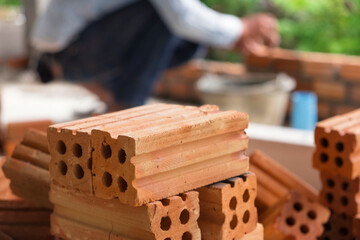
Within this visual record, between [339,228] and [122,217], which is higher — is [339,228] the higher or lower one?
the lower one

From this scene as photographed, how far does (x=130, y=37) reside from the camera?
462 cm

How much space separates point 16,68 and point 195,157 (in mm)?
6383

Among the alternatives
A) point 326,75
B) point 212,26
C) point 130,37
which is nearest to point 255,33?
point 212,26

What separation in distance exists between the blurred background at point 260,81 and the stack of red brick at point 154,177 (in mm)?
1418

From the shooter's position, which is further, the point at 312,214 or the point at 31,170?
the point at 312,214

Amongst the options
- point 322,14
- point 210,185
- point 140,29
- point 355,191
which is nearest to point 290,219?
point 355,191

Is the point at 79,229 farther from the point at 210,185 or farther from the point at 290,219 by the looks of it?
the point at 290,219

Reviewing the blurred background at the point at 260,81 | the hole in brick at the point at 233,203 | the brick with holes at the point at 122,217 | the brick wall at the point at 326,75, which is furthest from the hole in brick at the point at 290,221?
the brick wall at the point at 326,75

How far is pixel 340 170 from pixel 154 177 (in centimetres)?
77

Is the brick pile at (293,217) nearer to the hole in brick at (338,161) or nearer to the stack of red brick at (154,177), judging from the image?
the hole in brick at (338,161)

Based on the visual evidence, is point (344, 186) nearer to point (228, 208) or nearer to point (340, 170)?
point (340, 170)

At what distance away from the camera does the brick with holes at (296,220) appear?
1.93 metres

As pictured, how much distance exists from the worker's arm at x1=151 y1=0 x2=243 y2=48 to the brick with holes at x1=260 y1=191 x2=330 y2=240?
249cm

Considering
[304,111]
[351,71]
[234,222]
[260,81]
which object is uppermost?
[234,222]
